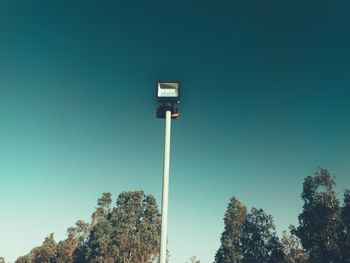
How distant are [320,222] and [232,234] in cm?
1451

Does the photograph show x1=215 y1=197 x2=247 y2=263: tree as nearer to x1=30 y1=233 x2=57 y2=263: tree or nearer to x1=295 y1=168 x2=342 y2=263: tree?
x1=295 y1=168 x2=342 y2=263: tree

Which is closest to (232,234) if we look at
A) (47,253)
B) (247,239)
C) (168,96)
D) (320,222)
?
(247,239)

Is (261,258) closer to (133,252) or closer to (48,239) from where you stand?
(133,252)

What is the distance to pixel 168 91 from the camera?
7754 millimetres

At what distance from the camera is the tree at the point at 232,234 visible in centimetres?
4975

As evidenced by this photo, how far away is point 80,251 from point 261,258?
34.0 meters

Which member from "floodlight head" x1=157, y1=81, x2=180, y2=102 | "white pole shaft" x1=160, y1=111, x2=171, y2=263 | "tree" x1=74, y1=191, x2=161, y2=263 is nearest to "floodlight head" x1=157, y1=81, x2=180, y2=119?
"floodlight head" x1=157, y1=81, x2=180, y2=102

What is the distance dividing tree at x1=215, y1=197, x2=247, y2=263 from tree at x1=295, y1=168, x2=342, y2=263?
10266mm

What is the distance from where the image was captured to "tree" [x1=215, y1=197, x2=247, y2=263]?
1959 inches

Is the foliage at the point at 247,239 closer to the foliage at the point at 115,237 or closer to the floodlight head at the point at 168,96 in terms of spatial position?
the foliage at the point at 115,237

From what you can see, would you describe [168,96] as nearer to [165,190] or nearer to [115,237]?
[165,190]

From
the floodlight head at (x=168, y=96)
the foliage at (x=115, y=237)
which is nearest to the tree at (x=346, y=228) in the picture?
the foliage at (x=115, y=237)

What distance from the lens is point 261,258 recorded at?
47.9m

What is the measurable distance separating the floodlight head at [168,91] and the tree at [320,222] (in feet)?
133
